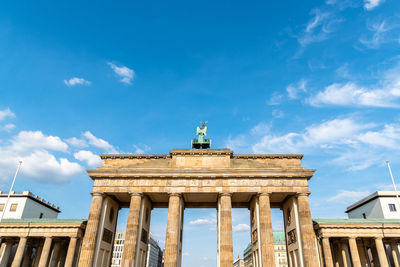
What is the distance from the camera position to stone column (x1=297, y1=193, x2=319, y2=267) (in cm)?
2962

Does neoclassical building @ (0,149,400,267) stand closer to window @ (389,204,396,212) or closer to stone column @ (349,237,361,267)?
stone column @ (349,237,361,267)

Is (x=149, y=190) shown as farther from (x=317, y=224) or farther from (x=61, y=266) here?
(x=317, y=224)

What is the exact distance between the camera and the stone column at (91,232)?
1218 inches

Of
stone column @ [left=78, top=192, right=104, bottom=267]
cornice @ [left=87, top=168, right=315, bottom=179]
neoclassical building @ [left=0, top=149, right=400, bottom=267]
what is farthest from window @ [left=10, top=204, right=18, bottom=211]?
stone column @ [left=78, top=192, right=104, bottom=267]

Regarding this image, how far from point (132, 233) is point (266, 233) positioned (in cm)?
1692

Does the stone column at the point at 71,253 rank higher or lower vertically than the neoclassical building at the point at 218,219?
lower

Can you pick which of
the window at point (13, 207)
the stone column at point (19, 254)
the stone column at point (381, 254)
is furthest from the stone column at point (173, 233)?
the window at point (13, 207)

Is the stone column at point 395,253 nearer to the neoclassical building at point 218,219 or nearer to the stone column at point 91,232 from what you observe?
the neoclassical building at point 218,219

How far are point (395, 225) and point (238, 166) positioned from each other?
22.1m

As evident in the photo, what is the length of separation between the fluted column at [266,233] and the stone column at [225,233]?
152 inches

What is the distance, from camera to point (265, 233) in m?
Result: 31.0

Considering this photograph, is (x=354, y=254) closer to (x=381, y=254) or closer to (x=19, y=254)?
(x=381, y=254)

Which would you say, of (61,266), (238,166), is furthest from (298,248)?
(61,266)

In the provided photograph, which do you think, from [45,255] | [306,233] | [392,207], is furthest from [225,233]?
[392,207]
